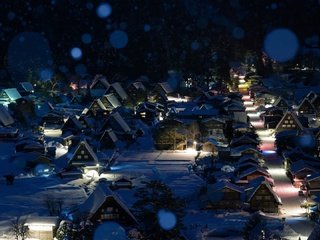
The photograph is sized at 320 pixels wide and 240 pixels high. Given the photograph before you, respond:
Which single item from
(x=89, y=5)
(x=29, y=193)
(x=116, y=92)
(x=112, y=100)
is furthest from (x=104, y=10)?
(x=29, y=193)

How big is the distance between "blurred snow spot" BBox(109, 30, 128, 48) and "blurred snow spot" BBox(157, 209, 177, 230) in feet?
116

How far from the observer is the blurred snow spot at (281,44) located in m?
46.9

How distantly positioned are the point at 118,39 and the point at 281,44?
15.2 metres

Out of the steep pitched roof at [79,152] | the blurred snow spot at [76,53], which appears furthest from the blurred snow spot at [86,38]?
the steep pitched roof at [79,152]

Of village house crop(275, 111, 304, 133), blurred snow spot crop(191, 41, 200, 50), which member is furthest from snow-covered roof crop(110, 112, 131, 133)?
blurred snow spot crop(191, 41, 200, 50)

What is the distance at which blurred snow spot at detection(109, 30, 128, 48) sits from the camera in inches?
1816

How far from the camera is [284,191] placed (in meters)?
17.7

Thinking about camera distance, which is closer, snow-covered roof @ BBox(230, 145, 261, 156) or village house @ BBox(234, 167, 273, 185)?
village house @ BBox(234, 167, 273, 185)

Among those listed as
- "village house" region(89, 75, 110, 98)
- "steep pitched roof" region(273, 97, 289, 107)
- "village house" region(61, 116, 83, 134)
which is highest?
"village house" region(89, 75, 110, 98)

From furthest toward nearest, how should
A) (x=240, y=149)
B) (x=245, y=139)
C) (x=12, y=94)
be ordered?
(x=12, y=94)
(x=245, y=139)
(x=240, y=149)

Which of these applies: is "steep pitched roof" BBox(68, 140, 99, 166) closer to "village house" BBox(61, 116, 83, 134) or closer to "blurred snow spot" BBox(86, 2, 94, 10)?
"village house" BBox(61, 116, 83, 134)

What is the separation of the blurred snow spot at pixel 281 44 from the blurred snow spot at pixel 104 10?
14.5 metres

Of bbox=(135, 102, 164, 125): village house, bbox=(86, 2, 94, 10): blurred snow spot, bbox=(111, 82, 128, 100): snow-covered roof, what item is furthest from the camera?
bbox=(86, 2, 94, 10): blurred snow spot

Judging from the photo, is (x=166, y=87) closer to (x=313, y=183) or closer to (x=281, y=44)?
(x=281, y=44)
